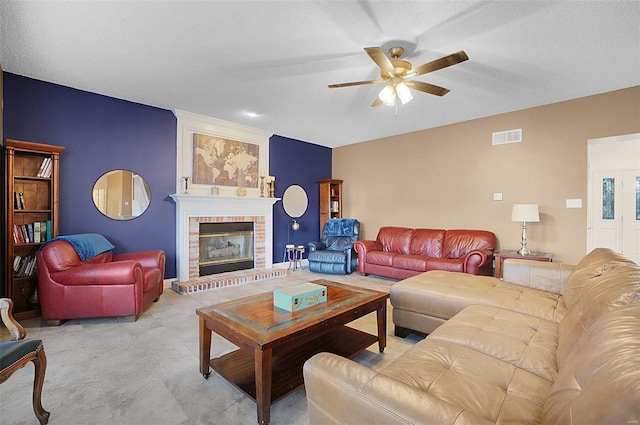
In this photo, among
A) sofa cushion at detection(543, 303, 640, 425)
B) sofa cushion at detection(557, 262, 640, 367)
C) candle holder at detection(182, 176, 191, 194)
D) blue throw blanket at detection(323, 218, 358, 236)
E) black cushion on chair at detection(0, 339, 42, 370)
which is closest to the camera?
sofa cushion at detection(543, 303, 640, 425)

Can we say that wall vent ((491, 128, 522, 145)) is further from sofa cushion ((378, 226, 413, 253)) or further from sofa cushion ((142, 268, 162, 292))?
sofa cushion ((142, 268, 162, 292))

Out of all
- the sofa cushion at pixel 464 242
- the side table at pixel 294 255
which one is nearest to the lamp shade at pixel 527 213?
the sofa cushion at pixel 464 242

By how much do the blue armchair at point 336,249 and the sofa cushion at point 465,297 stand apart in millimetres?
2508

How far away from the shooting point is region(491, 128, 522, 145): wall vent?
435 centimetres

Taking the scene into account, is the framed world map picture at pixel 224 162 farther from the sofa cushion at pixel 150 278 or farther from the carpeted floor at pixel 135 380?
the carpeted floor at pixel 135 380

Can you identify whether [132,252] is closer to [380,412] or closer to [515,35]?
[380,412]

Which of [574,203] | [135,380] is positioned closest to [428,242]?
[574,203]

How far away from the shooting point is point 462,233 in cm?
474

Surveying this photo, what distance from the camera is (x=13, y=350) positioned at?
4.66 ft

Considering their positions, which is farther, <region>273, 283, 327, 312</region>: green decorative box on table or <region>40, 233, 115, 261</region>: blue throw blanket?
<region>40, 233, 115, 261</region>: blue throw blanket

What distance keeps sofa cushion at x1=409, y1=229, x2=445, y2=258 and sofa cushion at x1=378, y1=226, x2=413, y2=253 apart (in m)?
0.10

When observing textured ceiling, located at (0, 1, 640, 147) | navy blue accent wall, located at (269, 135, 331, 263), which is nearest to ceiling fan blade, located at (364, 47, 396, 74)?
textured ceiling, located at (0, 1, 640, 147)

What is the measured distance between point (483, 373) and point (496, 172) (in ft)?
13.6

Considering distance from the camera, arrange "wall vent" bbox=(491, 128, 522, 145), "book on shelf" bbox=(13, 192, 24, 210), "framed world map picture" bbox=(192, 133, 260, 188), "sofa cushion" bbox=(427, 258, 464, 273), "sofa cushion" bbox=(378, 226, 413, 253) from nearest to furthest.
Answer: "book on shelf" bbox=(13, 192, 24, 210) → "sofa cushion" bbox=(427, 258, 464, 273) → "wall vent" bbox=(491, 128, 522, 145) → "framed world map picture" bbox=(192, 133, 260, 188) → "sofa cushion" bbox=(378, 226, 413, 253)
